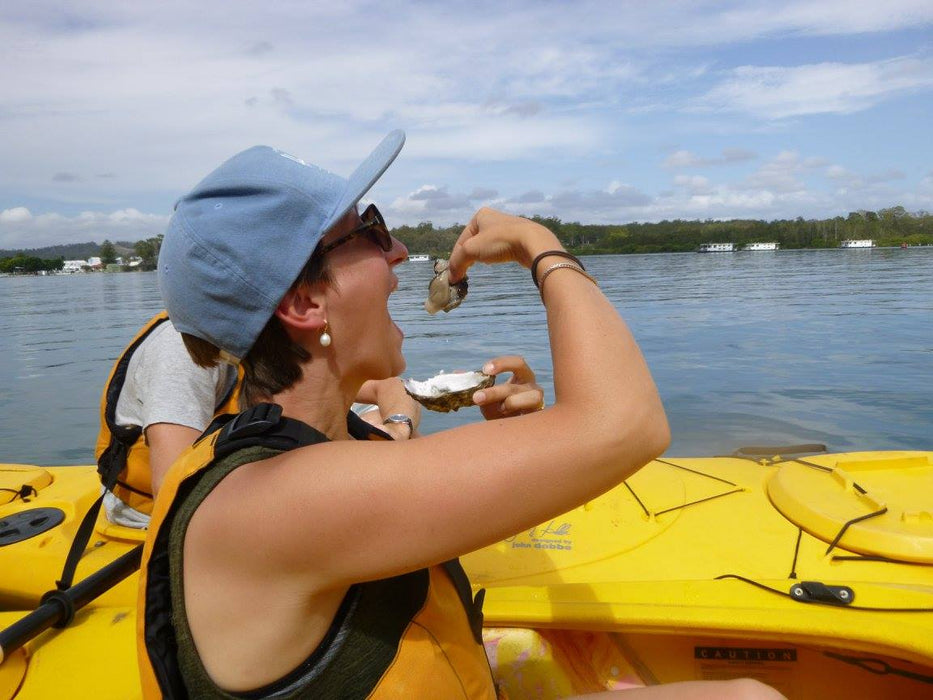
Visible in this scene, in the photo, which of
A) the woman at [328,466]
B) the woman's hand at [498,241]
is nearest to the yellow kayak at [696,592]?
the woman at [328,466]

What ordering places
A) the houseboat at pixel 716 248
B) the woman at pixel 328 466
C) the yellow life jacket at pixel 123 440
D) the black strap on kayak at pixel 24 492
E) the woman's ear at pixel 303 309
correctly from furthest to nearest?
the houseboat at pixel 716 248 < the black strap on kayak at pixel 24 492 < the yellow life jacket at pixel 123 440 < the woman's ear at pixel 303 309 < the woman at pixel 328 466

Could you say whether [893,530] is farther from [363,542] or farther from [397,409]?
[363,542]

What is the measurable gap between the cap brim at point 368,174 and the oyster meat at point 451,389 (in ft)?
2.79

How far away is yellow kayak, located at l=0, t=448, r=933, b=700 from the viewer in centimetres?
230

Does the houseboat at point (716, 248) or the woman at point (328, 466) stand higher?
the houseboat at point (716, 248)

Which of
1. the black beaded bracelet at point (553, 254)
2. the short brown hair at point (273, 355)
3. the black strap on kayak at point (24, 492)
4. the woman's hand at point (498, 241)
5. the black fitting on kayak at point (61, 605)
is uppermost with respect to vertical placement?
the woman's hand at point (498, 241)

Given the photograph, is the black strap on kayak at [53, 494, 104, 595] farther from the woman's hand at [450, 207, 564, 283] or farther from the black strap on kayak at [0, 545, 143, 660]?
the woman's hand at [450, 207, 564, 283]

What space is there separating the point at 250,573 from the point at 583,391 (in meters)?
0.60

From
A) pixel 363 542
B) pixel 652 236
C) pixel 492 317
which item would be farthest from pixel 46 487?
pixel 652 236

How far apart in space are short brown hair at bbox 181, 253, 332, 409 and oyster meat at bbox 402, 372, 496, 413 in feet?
2.40

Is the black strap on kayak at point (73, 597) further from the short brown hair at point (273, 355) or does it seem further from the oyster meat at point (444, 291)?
the oyster meat at point (444, 291)

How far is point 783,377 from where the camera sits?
11969 millimetres

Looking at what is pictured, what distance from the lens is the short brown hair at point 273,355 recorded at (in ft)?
4.64

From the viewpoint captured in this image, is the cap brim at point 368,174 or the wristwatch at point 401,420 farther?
the wristwatch at point 401,420
